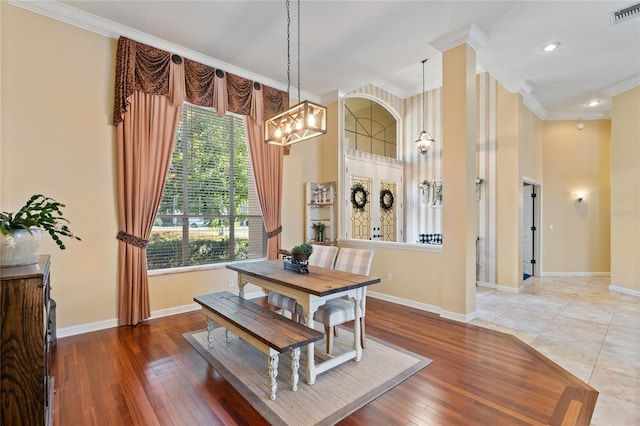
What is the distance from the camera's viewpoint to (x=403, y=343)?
123 inches

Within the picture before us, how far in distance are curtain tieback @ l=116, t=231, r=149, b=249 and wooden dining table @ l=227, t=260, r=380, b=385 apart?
142cm

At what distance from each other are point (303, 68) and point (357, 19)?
1.37 metres

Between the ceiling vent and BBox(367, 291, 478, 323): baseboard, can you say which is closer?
the ceiling vent

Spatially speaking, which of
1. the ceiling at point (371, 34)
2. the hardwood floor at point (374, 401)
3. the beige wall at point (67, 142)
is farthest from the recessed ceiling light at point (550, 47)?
the beige wall at point (67, 142)

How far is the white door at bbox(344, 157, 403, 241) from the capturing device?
5.88 metres

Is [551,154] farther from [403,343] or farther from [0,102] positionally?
[0,102]

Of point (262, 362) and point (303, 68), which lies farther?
point (303, 68)

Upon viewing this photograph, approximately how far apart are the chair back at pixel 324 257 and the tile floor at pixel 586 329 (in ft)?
6.47

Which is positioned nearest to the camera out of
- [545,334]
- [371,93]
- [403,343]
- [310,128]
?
[310,128]

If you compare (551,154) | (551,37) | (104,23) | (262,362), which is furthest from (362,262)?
(551,154)

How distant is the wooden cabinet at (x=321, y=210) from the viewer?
17.9 feet

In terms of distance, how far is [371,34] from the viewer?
370 centimetres

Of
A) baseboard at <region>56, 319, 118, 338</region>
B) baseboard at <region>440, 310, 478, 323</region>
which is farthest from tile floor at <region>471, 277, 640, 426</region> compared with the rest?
baseboard at <region>56, 319, 118, 338</region>

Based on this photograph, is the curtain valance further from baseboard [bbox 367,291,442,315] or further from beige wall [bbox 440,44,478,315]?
baseboard [bbox 367,291,442,315]
